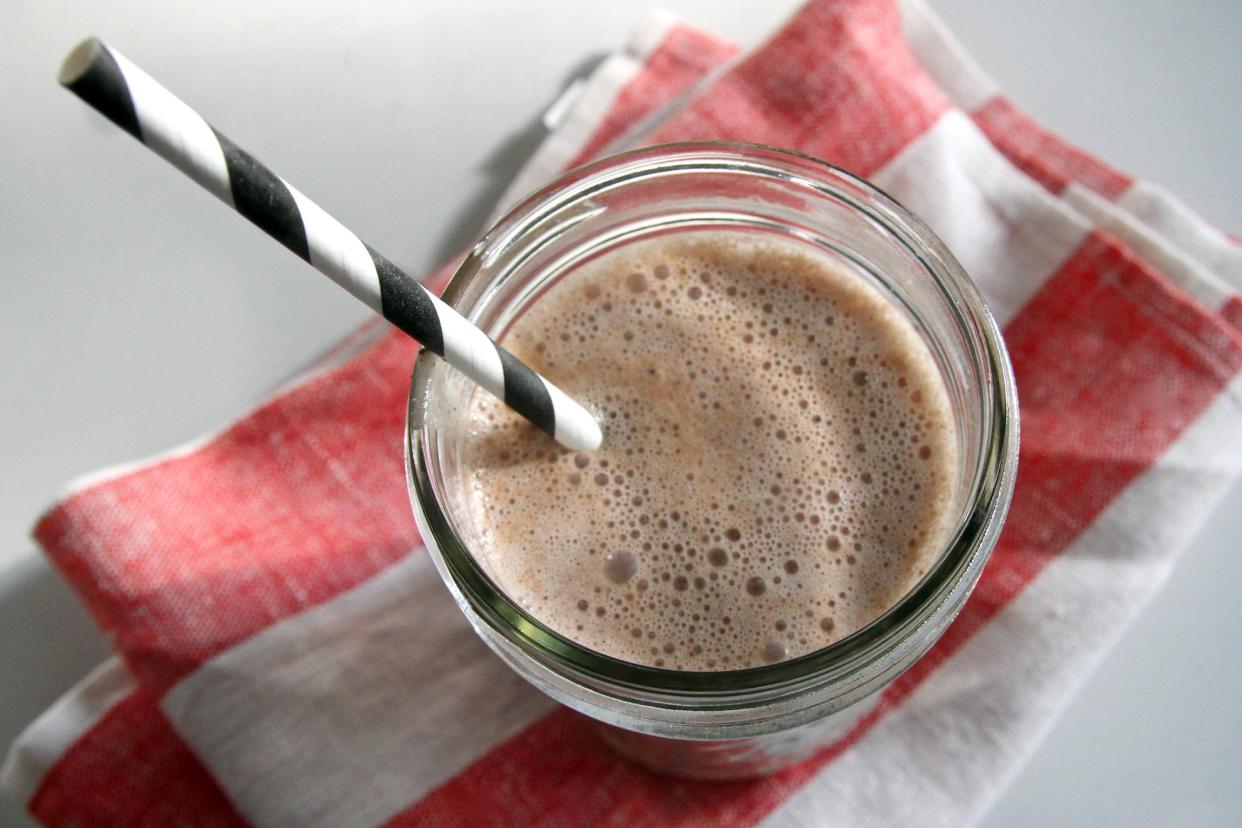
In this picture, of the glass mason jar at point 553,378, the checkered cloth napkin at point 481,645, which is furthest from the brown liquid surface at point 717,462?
the checkered cloth napkin at point 481,645

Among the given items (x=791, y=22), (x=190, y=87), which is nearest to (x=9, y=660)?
(x=190, y=87)

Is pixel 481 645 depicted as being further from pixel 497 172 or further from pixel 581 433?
pixel 497 172

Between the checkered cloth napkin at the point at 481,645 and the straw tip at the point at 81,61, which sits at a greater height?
the straw tip at the point at 81,61

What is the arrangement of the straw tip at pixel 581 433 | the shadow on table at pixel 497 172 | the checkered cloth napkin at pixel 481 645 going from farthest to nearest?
the shadow on table at pixel 497 172
the checkered cloth napkin at pixel 481 645
the straw tip at pixel 581 433

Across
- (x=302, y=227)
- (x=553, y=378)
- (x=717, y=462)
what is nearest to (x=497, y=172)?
(x=553, y=378)

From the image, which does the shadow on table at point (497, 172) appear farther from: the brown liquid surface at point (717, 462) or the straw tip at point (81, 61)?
the straw tip at point (81, 61)

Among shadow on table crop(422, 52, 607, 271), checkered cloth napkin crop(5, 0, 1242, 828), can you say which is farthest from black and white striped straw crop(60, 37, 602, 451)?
shadow on table crop(422, 52, 607, 271)
